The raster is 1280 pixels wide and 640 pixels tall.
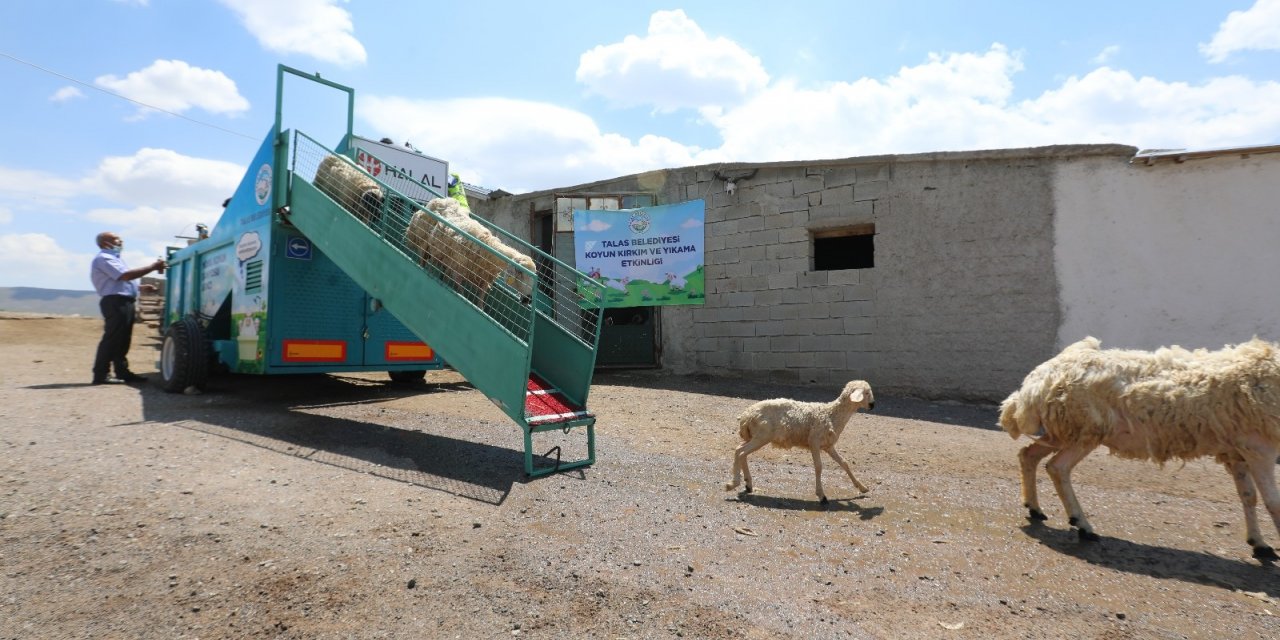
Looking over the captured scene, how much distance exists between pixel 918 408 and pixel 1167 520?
4.39 metres

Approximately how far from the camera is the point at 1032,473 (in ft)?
14.6

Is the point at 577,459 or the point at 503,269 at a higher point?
the point at 503,269

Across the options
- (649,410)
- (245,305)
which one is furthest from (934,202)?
(245,305)

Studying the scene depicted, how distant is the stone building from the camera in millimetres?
8125

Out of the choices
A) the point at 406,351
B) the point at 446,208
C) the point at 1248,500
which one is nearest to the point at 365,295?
the point at 406,351

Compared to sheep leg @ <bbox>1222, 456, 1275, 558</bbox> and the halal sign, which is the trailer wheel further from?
sheep leg @ <bbox>1222, 456, 1275, 558</bbox>

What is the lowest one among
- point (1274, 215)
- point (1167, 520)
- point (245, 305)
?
point (1167, 520)

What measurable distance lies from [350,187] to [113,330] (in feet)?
16.5

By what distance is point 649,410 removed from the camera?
8570 mm

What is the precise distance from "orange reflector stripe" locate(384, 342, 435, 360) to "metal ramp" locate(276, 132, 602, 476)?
2153 millimetres

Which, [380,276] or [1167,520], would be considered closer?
[1167,520]

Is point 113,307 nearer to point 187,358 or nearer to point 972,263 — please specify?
point 187,358

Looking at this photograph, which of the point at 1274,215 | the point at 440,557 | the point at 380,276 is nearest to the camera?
the point at 440,557

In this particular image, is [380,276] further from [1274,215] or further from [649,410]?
[1274,215]
